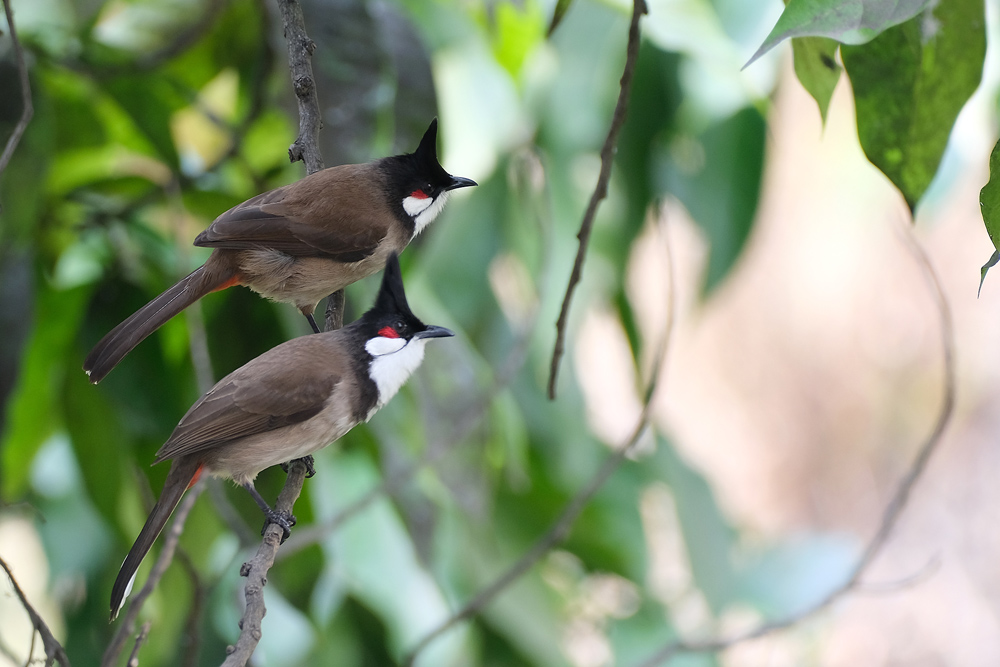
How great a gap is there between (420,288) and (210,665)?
38.5 inches

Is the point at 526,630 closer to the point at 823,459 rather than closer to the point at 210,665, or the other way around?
the point at 210,665

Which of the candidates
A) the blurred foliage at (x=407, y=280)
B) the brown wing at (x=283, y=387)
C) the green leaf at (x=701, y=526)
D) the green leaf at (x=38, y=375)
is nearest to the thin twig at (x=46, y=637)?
the brown wing at (x=283, y=387)

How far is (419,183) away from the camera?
42.9 inches

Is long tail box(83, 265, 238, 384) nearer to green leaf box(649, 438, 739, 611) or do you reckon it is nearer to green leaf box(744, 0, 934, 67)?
green leaf box(744, 0, 934, 67)

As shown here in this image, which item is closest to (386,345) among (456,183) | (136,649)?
(456,183)

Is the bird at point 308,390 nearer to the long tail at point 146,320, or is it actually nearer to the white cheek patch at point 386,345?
the white cheek patch at point 386,345

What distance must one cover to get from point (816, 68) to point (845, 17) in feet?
0.80

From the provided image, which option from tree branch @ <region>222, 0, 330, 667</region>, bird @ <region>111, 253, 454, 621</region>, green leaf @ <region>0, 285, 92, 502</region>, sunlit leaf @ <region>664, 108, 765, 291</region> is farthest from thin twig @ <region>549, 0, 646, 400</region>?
green leaf @ <region>0, 285, 92, 502</region>

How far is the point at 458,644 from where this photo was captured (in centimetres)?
225

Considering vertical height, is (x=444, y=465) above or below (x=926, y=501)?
above

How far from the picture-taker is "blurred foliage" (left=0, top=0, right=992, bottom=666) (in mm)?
1884

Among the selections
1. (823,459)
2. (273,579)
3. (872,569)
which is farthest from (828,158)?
(273,579)

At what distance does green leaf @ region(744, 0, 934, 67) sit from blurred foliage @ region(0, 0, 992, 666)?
111cm

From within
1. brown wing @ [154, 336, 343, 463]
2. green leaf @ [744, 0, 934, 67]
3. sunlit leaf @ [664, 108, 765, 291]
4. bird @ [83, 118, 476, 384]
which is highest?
→ green leaf @ [744, 0, 934, 67]
